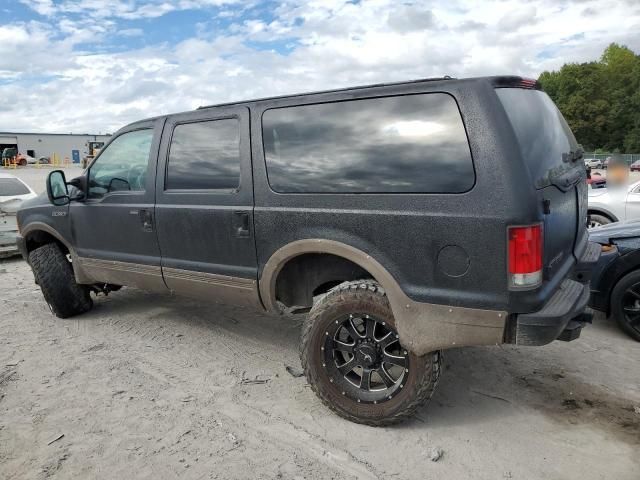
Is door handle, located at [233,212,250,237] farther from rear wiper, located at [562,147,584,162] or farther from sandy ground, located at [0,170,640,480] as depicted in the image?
rear wiper, located at [562,147,584,162]

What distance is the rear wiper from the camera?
3.33 m

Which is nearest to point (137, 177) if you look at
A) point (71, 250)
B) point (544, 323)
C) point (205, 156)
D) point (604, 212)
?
point (205, 156)

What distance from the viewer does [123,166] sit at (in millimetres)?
4539

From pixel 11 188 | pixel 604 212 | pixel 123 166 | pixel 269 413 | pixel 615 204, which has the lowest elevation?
pixel 269 413

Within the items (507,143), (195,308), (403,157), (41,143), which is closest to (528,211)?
(507,143)

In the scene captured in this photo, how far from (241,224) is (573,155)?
2.33 meters

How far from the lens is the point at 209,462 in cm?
284

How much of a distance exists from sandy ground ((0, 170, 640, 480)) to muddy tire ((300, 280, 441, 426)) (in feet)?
0.56

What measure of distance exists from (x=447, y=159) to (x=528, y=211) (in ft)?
1.64

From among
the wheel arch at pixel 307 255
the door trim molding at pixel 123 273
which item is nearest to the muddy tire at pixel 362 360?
the wheel arch at pixel 307 255

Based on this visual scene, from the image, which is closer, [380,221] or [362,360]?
[380,221]

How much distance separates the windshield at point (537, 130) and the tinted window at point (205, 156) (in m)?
1.84

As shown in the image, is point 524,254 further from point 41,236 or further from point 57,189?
point 41,236

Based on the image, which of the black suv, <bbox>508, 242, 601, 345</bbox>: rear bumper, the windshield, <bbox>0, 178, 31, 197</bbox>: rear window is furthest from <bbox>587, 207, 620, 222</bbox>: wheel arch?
<bbox>0, 178, 31, 197</bbox>: rear window
